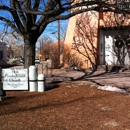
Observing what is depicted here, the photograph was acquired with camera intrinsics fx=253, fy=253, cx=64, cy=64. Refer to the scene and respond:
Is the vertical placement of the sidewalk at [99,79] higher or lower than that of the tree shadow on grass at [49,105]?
higher

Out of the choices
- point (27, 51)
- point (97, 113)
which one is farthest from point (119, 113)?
point (27, 51)

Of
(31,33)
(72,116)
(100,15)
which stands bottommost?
(72,116)

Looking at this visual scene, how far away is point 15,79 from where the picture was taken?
8.84 m

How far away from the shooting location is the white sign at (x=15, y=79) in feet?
28.8

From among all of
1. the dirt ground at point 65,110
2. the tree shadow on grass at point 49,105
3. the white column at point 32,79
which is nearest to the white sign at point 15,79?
the white column at point 32,79

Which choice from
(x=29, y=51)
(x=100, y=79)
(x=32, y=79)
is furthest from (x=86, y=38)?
(x=32, y=79)

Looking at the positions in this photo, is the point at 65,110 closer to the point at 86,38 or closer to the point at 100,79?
the point at 100,79

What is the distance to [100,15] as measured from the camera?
2136cm

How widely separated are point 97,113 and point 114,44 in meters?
15.7

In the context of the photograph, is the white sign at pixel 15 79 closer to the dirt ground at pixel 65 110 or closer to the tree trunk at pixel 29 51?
the dirt ground at pixel 65 110

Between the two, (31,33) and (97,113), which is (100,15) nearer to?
(31,33)

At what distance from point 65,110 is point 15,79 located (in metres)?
3.11

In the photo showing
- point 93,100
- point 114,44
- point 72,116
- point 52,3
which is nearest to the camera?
point 72,116

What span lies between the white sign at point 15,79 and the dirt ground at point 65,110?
243 millimetres
